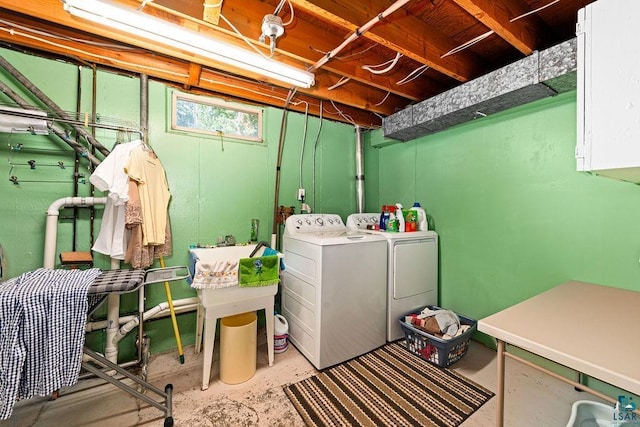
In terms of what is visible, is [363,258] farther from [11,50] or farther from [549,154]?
[11,50]

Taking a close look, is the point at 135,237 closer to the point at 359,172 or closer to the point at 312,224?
the point at 312,224

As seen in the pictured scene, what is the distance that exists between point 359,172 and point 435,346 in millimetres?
2082

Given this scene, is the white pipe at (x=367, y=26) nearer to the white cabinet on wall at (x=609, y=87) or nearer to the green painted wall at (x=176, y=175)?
the white cabinet on wall at (x=609, y=87)

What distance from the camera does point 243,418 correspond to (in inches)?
61.2

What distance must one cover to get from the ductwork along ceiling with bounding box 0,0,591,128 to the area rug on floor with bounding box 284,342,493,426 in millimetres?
2432

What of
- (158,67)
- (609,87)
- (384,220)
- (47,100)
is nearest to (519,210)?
(384,220)

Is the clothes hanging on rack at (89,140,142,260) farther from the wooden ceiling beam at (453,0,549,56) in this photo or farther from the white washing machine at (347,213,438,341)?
the wooden ceiling beam at (453,0,549,56)

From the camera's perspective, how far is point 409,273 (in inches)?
95.3

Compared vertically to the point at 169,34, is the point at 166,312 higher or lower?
lower

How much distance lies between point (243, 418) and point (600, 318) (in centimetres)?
203

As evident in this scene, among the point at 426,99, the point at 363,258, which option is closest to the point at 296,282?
the point at 363,258

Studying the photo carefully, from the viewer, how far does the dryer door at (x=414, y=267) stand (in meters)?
2.33

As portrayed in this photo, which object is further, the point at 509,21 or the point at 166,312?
the point at 166,312

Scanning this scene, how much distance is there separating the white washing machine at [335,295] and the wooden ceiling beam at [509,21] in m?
1.66
